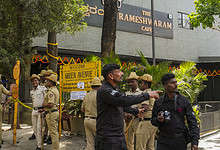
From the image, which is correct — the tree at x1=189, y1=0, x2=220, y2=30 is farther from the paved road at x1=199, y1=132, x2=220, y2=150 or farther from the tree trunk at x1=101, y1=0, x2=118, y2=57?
the paved road at x1=199, y1=132, x2=220, y2=150

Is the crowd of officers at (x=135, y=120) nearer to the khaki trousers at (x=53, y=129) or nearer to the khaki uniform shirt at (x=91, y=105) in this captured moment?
the khaki uniform shirt at (x=91, y=105)

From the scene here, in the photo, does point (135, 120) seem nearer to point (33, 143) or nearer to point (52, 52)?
point (33, 143)

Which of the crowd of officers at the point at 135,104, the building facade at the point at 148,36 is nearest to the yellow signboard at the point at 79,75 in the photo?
the crowd of officers at the point at 135,104

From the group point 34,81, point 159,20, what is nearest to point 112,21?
point 34,81

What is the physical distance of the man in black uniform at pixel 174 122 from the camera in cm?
389

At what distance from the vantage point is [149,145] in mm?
6004

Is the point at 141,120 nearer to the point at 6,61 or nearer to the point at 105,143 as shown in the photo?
the point at 105,143

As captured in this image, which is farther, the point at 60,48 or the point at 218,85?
the point at 218,85

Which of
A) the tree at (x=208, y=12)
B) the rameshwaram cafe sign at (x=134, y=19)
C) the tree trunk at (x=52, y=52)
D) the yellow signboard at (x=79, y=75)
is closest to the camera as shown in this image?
the yellow signboard at (x=79, y=75)

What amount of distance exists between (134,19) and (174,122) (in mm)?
19149

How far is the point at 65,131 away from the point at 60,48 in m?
8.17

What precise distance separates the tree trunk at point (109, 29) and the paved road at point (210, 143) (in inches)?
183

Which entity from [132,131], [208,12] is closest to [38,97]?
[132,131]

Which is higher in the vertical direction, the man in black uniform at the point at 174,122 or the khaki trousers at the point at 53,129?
the man in black uniform at the point at 174,122
